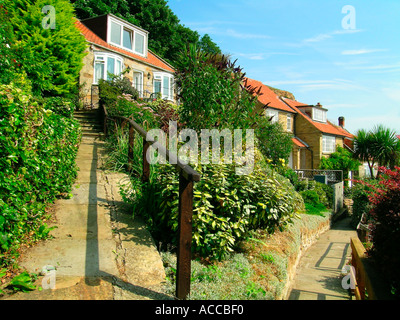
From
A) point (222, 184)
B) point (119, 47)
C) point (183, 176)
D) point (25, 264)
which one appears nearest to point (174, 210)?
point (222, 184)

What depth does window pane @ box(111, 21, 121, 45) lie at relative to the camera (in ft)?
65.5

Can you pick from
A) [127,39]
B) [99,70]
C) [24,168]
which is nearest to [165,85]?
[127,39]

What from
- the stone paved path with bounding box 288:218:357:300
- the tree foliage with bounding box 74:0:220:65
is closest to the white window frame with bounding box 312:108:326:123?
the tree foliage with bounding box 74:0:220:65

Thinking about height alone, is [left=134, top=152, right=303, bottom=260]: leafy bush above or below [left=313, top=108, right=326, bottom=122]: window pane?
below

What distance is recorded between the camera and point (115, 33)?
2012 cm

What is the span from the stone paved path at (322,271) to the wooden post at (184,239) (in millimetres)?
3339

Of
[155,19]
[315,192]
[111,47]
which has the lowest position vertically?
[315,192]

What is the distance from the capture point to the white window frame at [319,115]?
31.0 metres

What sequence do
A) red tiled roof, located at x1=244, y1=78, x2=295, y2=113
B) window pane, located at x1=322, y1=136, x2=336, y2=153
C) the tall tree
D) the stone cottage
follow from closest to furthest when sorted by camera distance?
the tall tree
the stone cottage
red tiled roof, located at x1=244, y1=78, x2=295, y2=113
window pane, located at x1=322, y1=136, x2=336, y2=153

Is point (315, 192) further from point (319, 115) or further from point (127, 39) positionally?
point (319, 115)

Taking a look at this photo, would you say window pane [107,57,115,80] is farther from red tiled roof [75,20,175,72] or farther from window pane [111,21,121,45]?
window pane [111,21,121,45]

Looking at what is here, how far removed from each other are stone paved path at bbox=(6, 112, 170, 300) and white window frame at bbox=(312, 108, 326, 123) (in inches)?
1197

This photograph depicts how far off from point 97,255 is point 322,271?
20.7 feet
